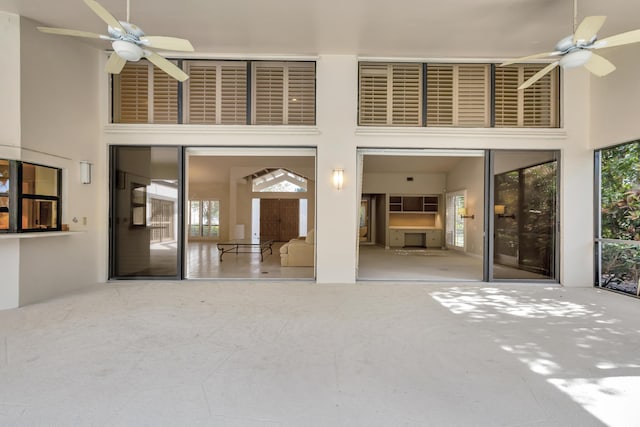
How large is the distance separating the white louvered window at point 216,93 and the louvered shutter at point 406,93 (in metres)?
2.64

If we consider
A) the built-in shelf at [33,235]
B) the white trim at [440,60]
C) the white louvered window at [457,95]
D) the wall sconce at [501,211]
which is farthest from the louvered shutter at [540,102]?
the built-in shelf at [33,235]

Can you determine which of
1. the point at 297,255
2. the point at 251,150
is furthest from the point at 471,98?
the point at 297,255

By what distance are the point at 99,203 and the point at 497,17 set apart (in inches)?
264

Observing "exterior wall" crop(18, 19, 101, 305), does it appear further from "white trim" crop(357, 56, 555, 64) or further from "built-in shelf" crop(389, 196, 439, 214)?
"built-in shelf" crop(389, 196, 439, 214)

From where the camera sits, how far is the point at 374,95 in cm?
571

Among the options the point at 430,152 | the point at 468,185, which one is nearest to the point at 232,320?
the point at 430,152

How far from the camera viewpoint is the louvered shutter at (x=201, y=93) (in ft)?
18.5

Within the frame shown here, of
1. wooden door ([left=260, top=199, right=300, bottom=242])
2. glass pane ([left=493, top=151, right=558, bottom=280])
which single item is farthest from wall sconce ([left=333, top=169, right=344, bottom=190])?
wooden door ([left=260, top=199, right=300, bottom=242])

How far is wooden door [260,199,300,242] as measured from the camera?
14.4 m

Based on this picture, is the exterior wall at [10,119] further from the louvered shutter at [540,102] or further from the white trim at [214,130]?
the louvered shutter at [540,102]

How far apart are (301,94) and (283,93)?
32 cm

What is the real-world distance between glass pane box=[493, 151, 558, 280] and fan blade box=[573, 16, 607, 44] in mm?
2641

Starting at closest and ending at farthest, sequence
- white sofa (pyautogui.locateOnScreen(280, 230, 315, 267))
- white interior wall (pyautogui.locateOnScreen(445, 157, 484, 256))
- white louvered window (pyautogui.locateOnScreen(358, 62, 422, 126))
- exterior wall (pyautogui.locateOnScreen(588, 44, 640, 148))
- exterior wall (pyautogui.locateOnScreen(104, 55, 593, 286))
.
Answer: exterior wall (pyautogui.locateOnScreen(588, 44, 640, 148))
exterior wall (pyautogui.locateOnScreen(104, 55, 593, 286))
white louvered window (pyautogui.locateOnScreen(358, 62, 422, 126))
white sofa (pyautogui.locateOnScreen(280, 230, 315, 267))
white interior wall (pyautogui.locateOnScreen(445, 157, 484, 256))

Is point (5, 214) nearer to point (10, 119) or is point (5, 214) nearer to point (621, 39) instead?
point (10, 119)
